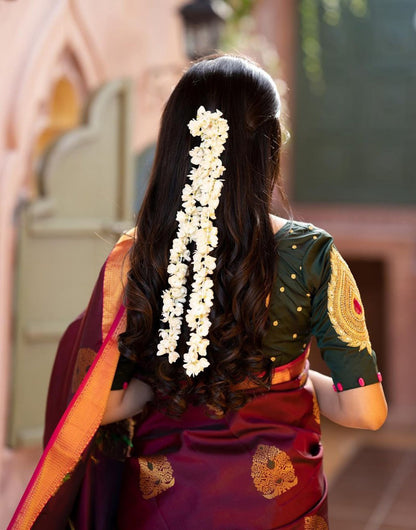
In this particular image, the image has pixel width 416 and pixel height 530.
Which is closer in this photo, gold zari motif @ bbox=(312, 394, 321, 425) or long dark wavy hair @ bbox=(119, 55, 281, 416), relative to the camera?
long dark wavy hair @ bbox=(119, 55, 281, 416)

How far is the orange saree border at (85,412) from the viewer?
166 centimetres

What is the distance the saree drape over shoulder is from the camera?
163 cm

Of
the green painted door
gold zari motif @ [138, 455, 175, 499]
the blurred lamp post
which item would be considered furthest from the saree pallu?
the blurred lamp post

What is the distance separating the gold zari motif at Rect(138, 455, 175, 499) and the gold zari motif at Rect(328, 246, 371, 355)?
1.39ft

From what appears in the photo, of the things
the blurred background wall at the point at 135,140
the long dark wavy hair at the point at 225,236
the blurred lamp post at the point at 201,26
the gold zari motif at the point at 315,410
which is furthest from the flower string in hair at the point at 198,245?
the blurred lamp post at the point at 201,26

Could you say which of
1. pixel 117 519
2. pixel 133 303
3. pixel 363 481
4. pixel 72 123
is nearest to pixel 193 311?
pixel 133 303

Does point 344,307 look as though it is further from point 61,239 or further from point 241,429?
point 61,239

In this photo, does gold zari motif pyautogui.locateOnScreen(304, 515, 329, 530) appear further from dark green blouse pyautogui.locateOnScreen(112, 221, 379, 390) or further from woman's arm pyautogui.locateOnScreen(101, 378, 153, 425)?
woman's arm pyautogui.locateOnScreen(101, 378, 153, 425)

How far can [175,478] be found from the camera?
1656 mm

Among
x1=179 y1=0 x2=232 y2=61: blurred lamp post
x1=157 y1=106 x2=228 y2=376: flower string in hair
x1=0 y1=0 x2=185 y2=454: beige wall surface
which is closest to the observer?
x1=157 y1=106 x2=228 y2=376: flower string in hair

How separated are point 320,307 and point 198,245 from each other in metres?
0.26

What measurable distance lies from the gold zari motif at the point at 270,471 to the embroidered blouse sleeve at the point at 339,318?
7.2 inches

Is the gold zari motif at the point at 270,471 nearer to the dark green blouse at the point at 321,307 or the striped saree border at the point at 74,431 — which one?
the dark green blouse at the point at 321,307

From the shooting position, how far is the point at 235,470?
5.38ft
